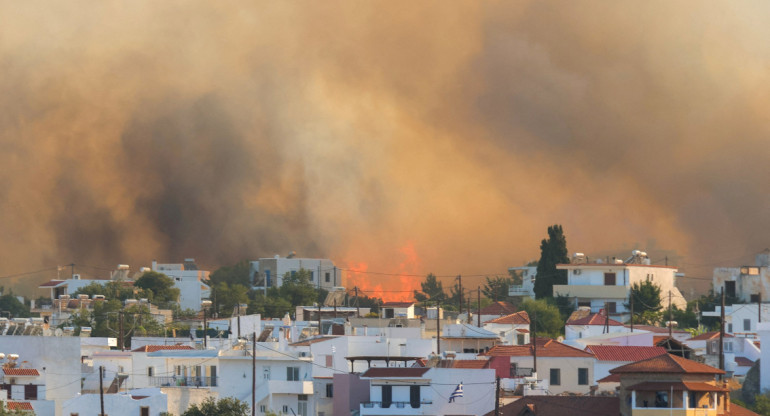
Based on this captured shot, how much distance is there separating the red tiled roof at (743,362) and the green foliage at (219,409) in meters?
16.1

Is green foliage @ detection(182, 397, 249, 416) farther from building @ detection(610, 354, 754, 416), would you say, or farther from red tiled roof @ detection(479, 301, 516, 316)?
red tiled roof @ detection(479, 301, 516, 316)

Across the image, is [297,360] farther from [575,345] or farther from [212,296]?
[212,296]

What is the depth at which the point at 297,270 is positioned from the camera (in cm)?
8919

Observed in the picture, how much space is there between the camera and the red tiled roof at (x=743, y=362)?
52.0m

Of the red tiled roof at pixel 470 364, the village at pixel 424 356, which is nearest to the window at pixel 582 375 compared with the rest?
the village at pixel 424 356

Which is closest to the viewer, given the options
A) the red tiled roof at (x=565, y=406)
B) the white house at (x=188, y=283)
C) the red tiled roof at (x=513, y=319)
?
the red tiled roof at (x=565, y=406)

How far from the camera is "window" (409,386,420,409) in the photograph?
148ft

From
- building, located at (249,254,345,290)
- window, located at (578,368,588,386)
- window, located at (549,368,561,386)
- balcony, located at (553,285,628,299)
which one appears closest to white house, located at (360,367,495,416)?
window, located at (549,368,561,386)

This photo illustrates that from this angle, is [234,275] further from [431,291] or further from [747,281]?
[747,281]

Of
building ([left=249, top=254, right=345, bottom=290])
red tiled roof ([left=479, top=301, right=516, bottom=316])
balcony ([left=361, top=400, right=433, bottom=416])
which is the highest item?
building ([left=249, top=254, right=345, bottom=290])

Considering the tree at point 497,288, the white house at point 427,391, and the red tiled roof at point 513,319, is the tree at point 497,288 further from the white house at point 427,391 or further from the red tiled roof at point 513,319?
the white house at point 427,391

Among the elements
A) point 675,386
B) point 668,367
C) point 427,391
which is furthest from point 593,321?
point 675,386

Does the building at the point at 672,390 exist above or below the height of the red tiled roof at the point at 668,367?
below

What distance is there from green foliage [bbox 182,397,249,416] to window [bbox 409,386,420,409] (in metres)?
4.48
